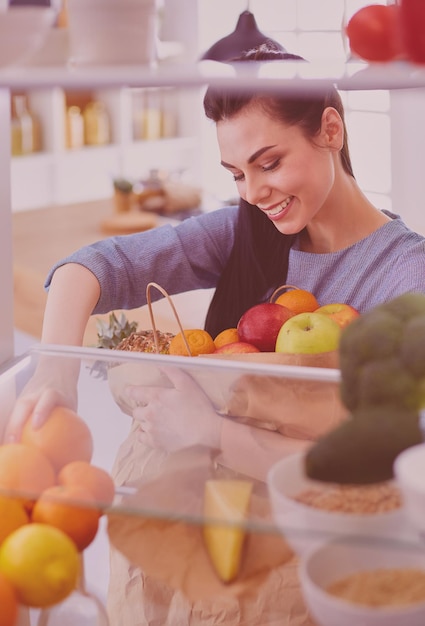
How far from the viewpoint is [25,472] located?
92 centimetres

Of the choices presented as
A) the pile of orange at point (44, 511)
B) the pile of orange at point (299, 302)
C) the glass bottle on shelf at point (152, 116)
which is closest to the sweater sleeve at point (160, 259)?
the pile of orange at point (299, 302)

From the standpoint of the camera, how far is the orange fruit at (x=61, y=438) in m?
0.96

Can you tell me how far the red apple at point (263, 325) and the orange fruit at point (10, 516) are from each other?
20.6 inches

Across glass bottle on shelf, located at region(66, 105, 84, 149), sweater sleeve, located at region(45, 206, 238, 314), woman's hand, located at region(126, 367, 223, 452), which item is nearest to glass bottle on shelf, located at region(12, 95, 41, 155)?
glass bottle on shelf, located at region(66, 105, 84, 149)

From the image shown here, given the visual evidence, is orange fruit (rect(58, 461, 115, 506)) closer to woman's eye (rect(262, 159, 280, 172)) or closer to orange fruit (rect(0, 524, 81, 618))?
orange fruit (rect(0, 524, 81, 618))

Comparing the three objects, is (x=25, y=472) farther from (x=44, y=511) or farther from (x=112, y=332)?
(x=112, y=332)

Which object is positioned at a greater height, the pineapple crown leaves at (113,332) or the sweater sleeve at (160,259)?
the sweater sleeve at (160,259)

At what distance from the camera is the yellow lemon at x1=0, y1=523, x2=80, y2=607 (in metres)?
0.87

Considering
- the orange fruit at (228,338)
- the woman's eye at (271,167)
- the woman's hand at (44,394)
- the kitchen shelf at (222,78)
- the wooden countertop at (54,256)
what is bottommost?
the wooden countertop at (54,256)

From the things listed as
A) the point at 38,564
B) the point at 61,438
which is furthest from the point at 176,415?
the point at 38,564

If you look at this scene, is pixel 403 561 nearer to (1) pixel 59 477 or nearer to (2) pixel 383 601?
(2) pixel 383 601

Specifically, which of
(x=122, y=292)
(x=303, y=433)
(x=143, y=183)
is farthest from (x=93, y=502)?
(x=143, y=183)

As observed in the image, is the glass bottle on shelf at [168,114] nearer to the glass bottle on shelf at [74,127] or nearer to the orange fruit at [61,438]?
the glass bottle on shelf at [74,127]

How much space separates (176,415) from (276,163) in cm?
62
